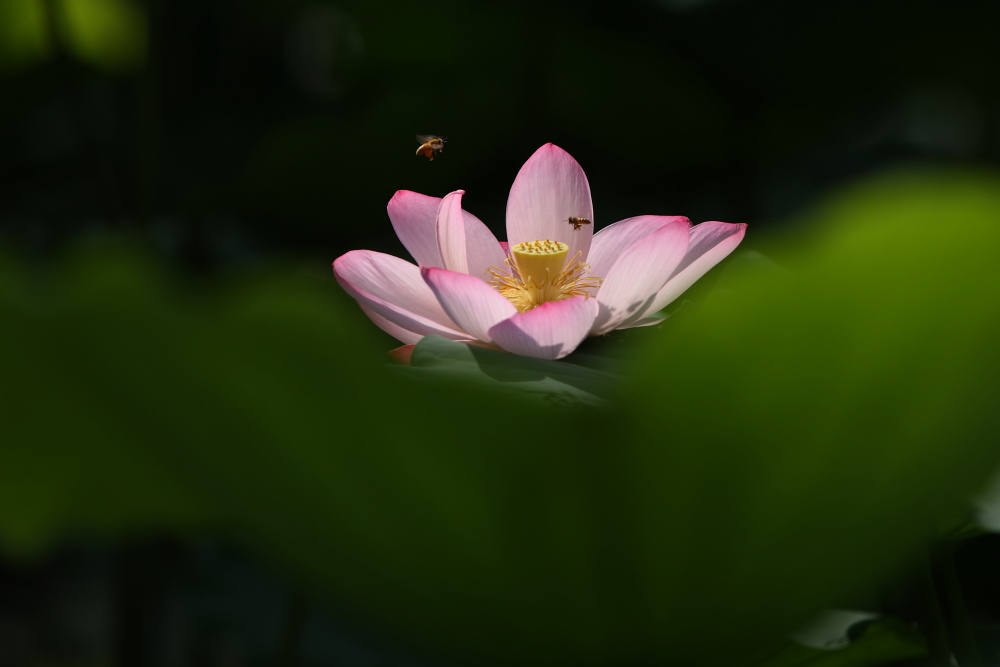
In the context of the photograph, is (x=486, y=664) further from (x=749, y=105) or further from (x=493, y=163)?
(x=749, y=105)

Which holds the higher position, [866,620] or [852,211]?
[852,211]

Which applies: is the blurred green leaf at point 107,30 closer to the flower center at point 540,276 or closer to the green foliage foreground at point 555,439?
the flower center at point 540,276

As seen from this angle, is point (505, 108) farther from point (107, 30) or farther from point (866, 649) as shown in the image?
point (866, 649)

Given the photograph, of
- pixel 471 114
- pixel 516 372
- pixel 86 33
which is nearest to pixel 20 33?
pixel 86 33

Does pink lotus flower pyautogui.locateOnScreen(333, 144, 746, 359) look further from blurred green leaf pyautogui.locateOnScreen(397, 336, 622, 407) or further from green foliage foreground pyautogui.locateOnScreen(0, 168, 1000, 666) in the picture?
green foliage foreground pyautogui.locateOnScreen(0, 168, 1000, 666)

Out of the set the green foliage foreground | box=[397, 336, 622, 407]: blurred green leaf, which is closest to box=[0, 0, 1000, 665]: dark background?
box=[397, 336, 622, 407]: blurred green leaf

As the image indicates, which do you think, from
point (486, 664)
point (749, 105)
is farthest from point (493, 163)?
point (486, 664)

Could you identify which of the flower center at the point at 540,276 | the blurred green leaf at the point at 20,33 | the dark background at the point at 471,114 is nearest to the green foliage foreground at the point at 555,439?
the flower center at the point at 540,276
